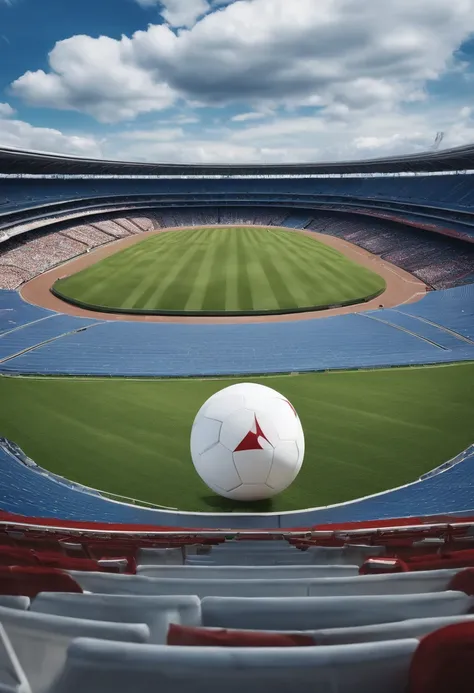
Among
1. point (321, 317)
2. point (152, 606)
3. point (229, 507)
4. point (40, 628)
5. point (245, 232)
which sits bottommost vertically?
point (229, 507)

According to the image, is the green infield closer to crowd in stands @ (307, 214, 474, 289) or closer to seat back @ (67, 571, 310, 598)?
seat back @ (67, 571, 310, 598)

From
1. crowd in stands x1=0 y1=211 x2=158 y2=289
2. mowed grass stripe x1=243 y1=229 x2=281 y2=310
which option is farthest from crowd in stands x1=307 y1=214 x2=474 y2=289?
crowd in stands x1=0 y1=211 x2=158 y2=289

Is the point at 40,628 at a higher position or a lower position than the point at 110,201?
lower

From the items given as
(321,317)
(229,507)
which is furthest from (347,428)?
(321,317)

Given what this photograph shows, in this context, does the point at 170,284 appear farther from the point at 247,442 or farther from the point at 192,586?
the point at 192,586

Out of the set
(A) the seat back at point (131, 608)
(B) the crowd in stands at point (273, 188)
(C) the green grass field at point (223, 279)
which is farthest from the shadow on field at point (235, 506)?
(B) the crowd in stands at point (273, 188)

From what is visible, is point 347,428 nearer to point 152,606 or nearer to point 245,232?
point 152,606
